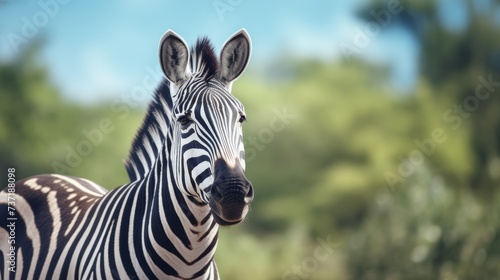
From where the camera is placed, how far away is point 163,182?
131 inches

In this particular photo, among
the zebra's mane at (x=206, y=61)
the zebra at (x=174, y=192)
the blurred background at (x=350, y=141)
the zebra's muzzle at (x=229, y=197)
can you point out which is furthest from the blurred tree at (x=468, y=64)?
the zebra's muzzle at (x=229, y=197)

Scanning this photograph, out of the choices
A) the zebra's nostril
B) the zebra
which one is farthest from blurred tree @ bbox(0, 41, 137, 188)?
the zebra's nostril

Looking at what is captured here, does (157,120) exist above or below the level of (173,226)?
above

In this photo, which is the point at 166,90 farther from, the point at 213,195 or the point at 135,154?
the point at 213,195

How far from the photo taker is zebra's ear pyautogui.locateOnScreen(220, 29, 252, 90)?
3.38 metres

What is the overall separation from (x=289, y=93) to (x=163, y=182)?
9168mm

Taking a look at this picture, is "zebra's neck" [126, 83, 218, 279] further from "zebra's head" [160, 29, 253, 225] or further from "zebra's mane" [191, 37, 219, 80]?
"zebra's mane" [191, 37, 219, 80]

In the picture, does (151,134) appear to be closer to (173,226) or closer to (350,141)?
(173,226)

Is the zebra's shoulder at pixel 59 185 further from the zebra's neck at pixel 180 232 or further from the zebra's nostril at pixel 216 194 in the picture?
the zebra's nostril at pixel 216 194

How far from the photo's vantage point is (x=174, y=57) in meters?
3.33

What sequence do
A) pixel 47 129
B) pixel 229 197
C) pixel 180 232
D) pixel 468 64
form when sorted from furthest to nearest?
pixel 468 64 < pixel 47 129 < pixel 180 232 < pixel 229 197

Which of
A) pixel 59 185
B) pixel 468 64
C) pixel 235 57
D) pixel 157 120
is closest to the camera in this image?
pixel 235 57

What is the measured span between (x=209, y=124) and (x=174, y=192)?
0.34 metres

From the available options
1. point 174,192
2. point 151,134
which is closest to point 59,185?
point 151,134
